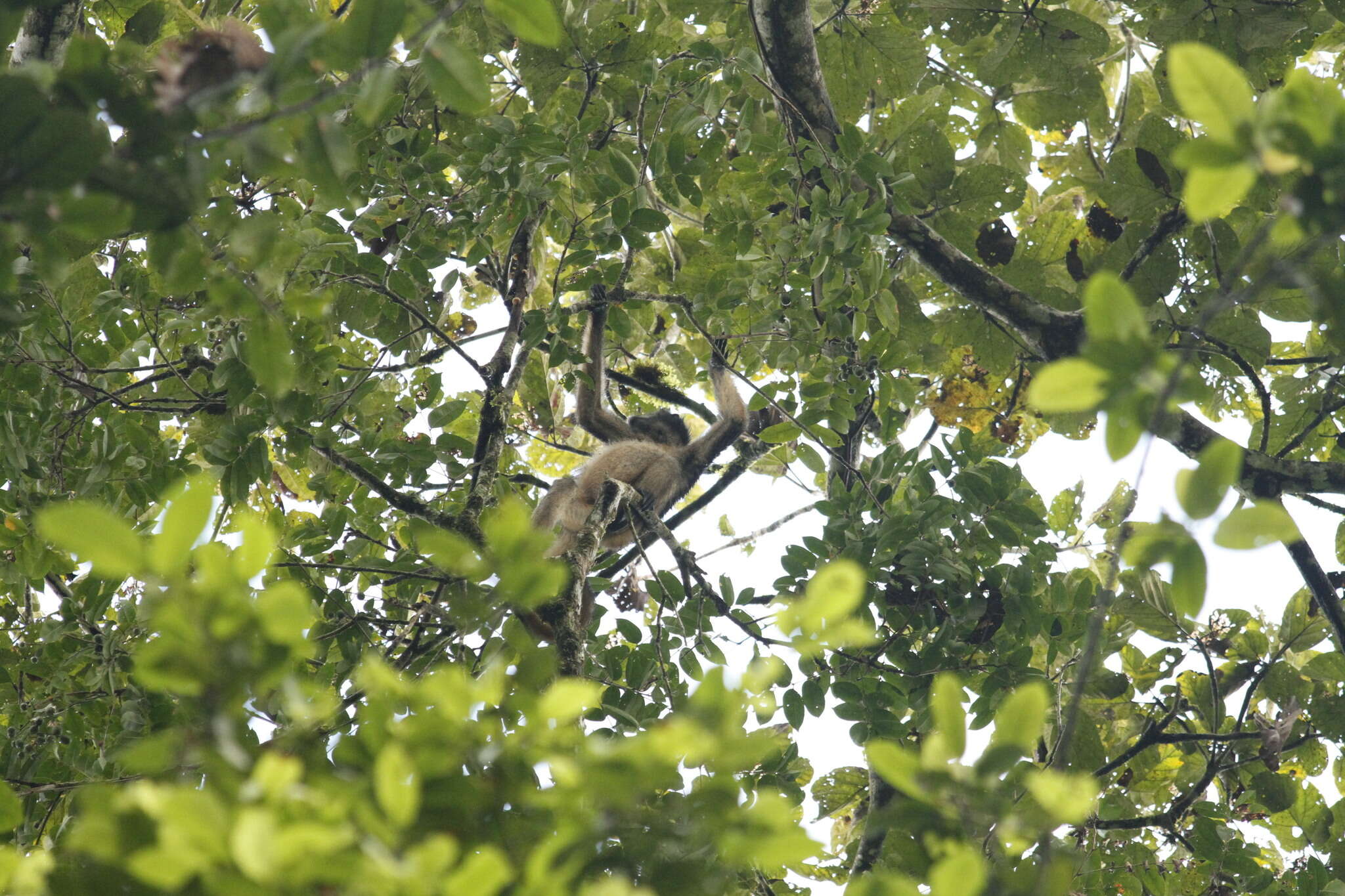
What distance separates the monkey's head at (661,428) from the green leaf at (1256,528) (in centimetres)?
597

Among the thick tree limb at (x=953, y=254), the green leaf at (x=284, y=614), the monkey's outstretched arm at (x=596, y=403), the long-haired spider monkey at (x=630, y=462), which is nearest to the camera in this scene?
the green leaf at (x=284, y=614)

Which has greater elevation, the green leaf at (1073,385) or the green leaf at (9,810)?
the green leaf at (1073,385)

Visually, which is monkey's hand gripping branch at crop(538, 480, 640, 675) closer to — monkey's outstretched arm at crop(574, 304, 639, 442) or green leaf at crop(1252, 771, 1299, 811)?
monkey's outstretched arm at crop(574, 304, 639, 442)

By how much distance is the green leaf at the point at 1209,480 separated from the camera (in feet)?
3.96

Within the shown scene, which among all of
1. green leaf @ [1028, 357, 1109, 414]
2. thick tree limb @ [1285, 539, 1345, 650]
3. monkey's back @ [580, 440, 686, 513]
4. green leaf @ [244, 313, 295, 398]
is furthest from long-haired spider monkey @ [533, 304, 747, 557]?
green leaf @ [1028, 357, 1109, 414]

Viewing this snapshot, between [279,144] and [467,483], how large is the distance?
11.2 feet

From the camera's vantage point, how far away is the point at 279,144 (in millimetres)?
1299

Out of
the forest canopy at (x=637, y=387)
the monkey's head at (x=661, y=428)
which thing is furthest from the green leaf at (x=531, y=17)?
the monkey's head at (x=661, y=428)

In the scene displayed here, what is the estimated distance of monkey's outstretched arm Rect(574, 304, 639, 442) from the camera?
555 centimetres

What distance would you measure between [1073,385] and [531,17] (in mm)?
917

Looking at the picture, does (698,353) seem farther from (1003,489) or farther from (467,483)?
(1003,489)

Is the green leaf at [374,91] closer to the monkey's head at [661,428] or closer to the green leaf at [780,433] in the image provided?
the green leaf at [780,433]

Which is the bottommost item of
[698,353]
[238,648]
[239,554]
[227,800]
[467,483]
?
[227,800]

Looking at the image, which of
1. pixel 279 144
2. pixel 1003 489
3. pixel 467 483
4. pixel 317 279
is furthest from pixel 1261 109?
pixel 467 483
